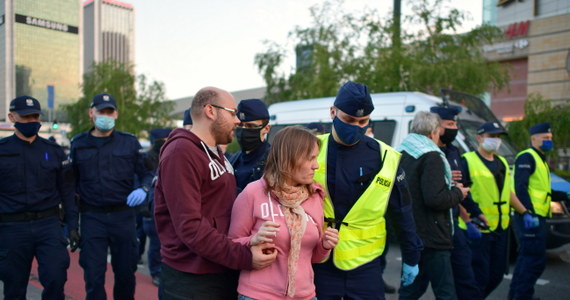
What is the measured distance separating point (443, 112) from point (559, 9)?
28.5 metres

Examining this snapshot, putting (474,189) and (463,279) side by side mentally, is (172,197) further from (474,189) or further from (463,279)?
(474,189)

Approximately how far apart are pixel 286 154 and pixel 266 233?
434 mm

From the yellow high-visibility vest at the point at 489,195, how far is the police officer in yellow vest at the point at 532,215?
48 cm

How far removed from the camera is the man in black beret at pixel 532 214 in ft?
15.8

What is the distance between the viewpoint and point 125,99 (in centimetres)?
3150

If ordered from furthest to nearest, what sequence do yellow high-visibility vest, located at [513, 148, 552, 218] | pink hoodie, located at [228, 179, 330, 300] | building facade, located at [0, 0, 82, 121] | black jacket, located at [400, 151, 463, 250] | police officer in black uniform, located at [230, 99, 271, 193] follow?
building facade, located at [0, 0, 82, 121] < yellow high-visibility vest, located at [513, 148, 552, 218] < black jacket, located at [400, 151, 463, 250] < police officer in black uniform, located at [230, 99, 271, 193] < pink hoodie, located at [228, 179, 330, 300]

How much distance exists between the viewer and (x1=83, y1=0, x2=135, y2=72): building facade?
10323 centimetres

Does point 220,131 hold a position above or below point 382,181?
above

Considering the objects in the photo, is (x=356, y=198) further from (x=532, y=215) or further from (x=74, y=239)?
(x=532, y=215)

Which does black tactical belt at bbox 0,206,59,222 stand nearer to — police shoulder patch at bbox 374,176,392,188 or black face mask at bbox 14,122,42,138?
black face mask at bbox 14,122,42,138

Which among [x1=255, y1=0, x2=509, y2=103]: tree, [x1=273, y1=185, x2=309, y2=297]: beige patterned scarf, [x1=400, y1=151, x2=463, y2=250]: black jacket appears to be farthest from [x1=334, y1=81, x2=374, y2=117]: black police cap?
[x1=255, y1=0, x2=509, y2=103]: tree

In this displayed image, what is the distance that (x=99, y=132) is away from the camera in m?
4.41

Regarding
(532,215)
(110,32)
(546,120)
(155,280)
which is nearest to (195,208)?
(155,280)

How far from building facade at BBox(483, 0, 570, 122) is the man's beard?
26744mm
